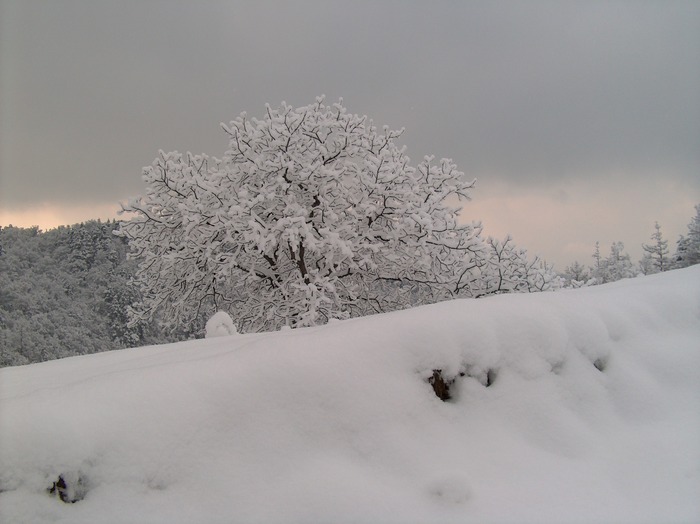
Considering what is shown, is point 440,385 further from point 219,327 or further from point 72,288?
point 72,288

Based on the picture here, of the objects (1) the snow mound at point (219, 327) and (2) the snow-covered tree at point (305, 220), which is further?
(2) the snow-covered tree at point (305, 220)

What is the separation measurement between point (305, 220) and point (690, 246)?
32.8 m

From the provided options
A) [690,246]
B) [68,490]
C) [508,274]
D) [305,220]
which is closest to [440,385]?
[68,490]

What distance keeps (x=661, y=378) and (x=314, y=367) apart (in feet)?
8.13

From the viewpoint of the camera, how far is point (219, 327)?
518cm

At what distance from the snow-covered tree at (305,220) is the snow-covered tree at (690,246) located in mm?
27872

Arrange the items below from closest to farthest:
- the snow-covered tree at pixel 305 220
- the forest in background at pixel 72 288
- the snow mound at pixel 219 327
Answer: the snow mound at pixel 219 327, the snow-covered tree at pixel 305 220, the forest in background at pixel 72 288

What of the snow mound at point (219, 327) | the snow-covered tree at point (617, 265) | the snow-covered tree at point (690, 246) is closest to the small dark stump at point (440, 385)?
the snow mound at point (219, 327)

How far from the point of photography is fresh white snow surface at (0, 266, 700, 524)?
1.91 meters

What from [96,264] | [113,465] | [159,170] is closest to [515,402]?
[113,465]

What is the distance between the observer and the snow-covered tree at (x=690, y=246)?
3080cm

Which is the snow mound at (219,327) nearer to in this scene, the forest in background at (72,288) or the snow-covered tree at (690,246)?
the forest in background at (72,288)

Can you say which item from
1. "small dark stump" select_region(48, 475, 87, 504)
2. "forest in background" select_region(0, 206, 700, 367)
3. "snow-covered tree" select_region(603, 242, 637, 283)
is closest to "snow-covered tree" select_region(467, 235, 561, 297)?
"small dark stump" select_region(48, 475, 87, 504)

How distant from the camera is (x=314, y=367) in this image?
7.72ft
